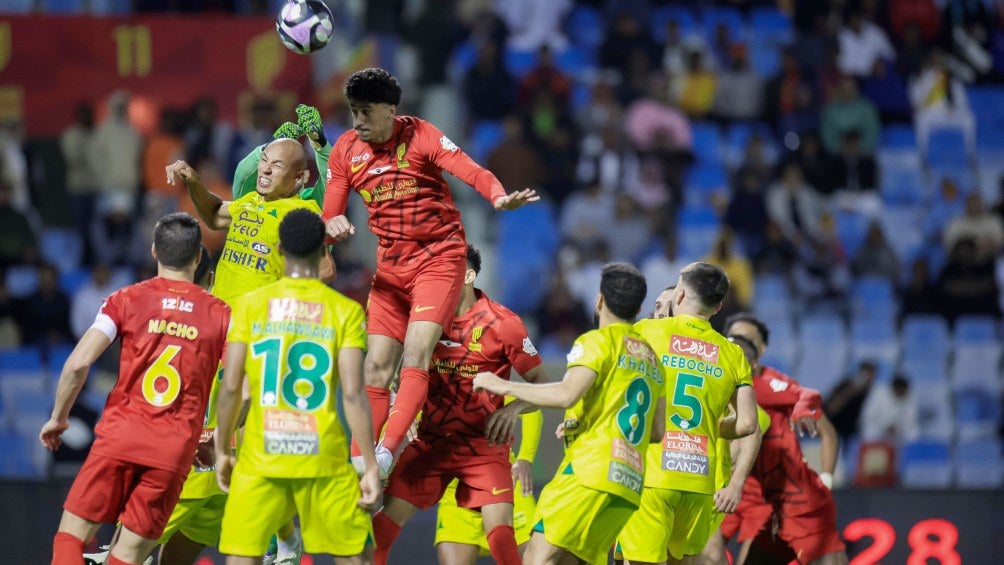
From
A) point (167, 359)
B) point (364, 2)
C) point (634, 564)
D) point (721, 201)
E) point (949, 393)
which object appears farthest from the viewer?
point (364, 2)

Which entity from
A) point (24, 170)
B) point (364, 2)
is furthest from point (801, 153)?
point (24, 170)

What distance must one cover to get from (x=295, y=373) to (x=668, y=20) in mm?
11050

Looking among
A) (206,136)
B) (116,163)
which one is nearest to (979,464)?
(206,136)

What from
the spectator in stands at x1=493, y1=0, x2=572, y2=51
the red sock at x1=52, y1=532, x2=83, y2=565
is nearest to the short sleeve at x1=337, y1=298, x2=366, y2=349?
the red sock at x1=52, y1=532, x2=83, y2=565

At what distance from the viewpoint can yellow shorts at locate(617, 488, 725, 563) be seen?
6801 mm

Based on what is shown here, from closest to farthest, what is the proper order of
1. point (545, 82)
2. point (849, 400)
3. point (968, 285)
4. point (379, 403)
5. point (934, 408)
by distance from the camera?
point (379, 403) < point (849, 400) < point (934, 408) < point (968, 285) < point (545, 82)

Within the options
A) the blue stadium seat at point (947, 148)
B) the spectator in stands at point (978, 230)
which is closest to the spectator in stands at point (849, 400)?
the spectator in stands at point (978, 230)

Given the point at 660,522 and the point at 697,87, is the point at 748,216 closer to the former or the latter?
the point at 697,87

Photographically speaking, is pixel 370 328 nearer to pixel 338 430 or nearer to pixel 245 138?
pixel 338 430

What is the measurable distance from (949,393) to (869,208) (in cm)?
238

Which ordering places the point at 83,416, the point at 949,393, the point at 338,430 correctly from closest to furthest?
the point at 338,430, the point at 83,416, the point at 949,393

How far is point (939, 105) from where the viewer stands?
1576cm

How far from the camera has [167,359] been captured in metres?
6.37

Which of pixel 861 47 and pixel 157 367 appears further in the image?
pixel 861 47
